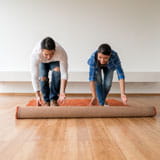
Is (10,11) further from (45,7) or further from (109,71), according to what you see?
(109,71)

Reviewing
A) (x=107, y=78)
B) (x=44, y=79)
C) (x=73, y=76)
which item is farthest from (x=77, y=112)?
(x=73, y=76)

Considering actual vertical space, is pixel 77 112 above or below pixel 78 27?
below

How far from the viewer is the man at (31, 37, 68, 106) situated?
2.27 m

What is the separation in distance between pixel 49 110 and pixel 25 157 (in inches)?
41.1

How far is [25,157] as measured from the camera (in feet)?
3.95

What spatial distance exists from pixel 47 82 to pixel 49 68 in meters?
0.15

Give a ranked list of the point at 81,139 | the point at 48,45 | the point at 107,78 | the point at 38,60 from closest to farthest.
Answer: the point at 81,139
the point at 48,45
the point at 38,60
the point at 107,78

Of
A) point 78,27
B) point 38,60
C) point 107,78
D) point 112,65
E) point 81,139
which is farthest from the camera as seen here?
point 78,27

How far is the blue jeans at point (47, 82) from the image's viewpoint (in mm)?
2633

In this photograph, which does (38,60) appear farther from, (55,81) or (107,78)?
Answer: (107,78)

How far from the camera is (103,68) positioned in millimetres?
2832

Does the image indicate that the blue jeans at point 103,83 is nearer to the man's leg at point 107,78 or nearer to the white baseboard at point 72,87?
the man's leg at point 107,78

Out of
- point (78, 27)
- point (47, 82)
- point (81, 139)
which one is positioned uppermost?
point (78, 27)

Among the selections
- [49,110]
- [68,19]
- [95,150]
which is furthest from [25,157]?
[68,19]
